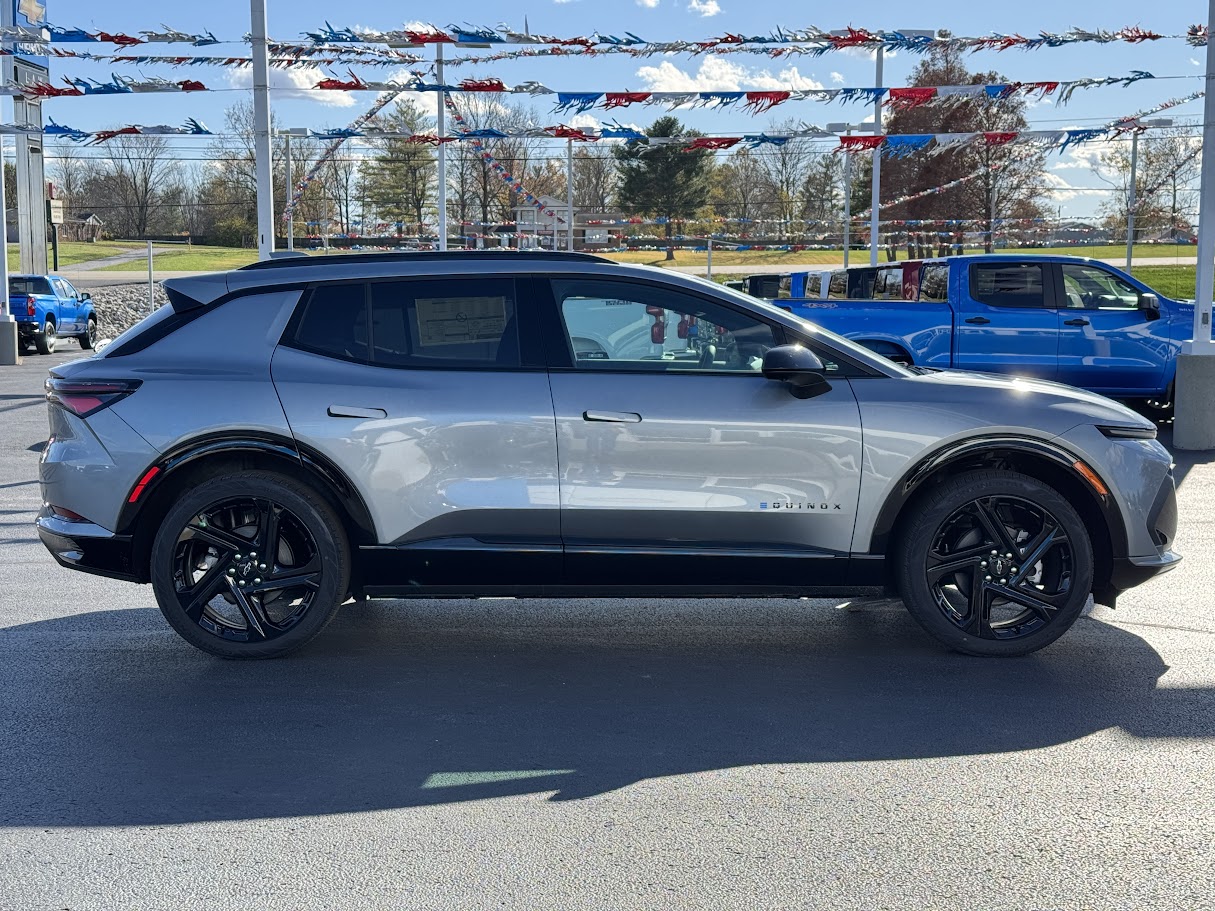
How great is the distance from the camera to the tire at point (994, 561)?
5566 mm

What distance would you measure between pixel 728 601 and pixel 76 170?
Result: 277 feet

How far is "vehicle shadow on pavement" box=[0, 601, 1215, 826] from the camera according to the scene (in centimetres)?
433

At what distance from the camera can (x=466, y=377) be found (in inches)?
219

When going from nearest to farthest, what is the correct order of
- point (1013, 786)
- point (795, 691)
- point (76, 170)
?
point (1013, 786) → point (795, 691) → point (76, 170)

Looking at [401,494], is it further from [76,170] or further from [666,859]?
[76,170]

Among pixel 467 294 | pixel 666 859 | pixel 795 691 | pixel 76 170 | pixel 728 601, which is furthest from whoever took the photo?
pixel 76 170

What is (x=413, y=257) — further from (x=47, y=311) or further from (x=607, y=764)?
(x=47, y=311)

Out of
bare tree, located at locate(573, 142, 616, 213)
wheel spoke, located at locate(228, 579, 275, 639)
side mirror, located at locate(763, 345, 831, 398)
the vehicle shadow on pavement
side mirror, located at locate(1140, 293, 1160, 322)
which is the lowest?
the vehicle shadow on pavement

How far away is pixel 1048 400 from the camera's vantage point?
5668 millimetres

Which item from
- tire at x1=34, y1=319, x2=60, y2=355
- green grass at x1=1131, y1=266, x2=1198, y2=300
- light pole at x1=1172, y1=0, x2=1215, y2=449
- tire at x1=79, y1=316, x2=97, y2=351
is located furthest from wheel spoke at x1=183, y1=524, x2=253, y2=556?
green grass at x1=1131, y1=266, x2=1198, y2=300

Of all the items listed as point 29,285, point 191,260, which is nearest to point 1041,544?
point 29,285

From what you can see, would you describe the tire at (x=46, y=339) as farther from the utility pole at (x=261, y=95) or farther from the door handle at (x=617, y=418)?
the door handle at (x=617, y=418)

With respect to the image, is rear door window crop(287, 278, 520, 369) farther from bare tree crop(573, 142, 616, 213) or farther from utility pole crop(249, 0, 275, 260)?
bare tree crop(573, 142, 616, 213)

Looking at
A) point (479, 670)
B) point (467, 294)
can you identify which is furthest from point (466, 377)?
point (479, 670)
